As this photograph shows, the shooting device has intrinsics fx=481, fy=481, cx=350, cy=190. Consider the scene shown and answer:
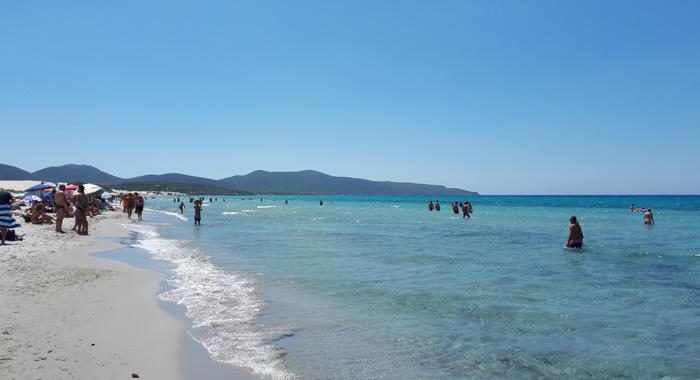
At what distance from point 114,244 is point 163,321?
12261 millimetres

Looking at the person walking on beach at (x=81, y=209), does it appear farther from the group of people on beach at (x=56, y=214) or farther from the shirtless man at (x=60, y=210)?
the shirtless man at (x=60, y=210)

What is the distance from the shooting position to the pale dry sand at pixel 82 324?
16.5ft

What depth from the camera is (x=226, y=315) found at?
8.09 metres

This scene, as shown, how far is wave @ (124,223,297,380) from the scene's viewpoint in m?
5.86

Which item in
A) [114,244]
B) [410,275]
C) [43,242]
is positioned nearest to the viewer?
[410,275]

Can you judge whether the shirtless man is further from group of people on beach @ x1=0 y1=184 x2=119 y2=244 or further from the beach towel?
the beach towel

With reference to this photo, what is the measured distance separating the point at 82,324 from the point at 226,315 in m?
2.17

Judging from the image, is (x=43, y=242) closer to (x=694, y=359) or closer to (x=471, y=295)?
(x=471, y=295)

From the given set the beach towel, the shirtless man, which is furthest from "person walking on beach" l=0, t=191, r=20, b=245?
the shirtless man

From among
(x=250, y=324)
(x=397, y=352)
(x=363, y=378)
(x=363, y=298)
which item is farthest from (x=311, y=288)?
(x=363, y=378)

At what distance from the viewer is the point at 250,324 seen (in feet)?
24.7

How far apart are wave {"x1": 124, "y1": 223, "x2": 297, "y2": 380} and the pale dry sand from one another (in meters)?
0.37

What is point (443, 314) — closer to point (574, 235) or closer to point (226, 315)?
point (226, 315)

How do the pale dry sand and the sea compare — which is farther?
the sea
